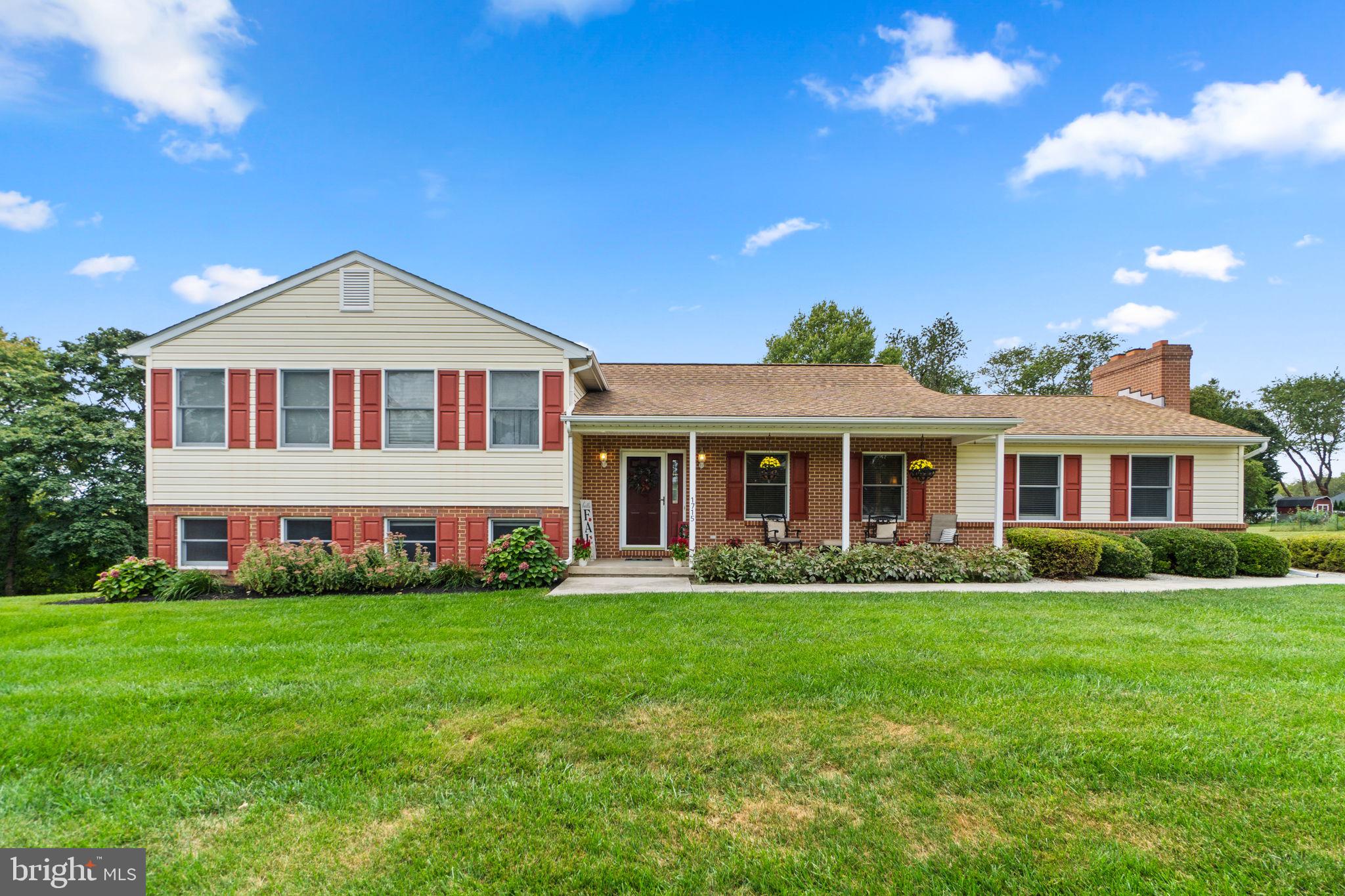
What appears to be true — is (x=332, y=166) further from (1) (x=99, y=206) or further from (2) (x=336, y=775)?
(2) (x=336, y=775)

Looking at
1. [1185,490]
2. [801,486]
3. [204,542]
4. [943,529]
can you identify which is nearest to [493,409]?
[204,542]

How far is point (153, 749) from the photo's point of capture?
3.25 meters

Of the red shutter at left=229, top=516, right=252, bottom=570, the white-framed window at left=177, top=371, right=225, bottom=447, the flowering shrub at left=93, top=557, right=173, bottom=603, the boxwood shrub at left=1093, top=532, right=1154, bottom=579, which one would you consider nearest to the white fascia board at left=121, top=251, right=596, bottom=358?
the white-framed window at left=177, top=371, right=225, bottom=447

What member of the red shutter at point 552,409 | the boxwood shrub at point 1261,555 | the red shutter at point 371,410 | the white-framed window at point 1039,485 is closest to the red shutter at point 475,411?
the red shutter at point 552,409

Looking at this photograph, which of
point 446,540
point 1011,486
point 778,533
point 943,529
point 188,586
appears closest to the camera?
point 188,586

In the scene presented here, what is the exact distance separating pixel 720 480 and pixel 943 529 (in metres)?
4.68

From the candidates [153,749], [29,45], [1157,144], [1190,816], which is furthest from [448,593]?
[1157,144]

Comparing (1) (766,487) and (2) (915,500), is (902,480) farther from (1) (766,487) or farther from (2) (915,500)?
(1) (766,487)

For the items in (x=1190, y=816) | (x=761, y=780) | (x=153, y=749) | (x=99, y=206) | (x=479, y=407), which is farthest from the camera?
(x=99, y=206)

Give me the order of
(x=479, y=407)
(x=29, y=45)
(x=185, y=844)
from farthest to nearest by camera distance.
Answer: (x=29, y=45) < (x=479, y=407) < (x=185, y=844)

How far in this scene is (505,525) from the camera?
10258 mm

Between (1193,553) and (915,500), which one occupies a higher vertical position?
(915,500)

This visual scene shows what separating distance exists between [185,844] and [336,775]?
652 millimetres

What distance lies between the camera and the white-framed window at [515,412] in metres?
10.2
